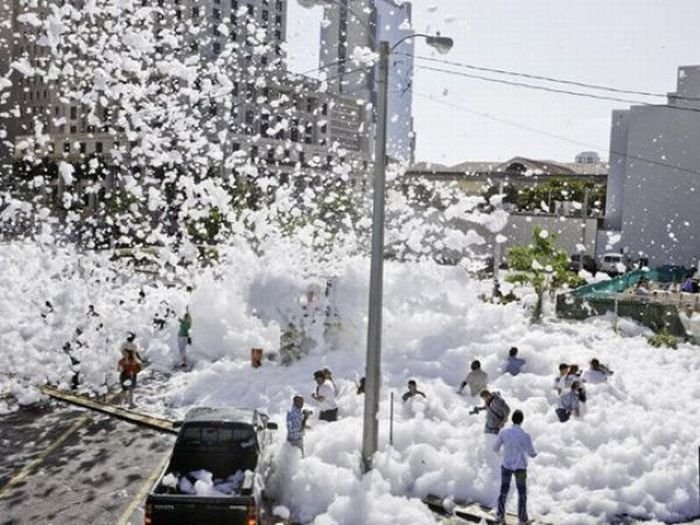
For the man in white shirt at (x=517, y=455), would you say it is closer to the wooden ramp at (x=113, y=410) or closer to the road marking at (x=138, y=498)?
the road marking at (x=138, y=498)

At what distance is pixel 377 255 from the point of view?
1170 centimetres

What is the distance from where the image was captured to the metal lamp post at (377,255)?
11.4 meters

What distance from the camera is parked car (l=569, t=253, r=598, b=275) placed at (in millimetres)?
50375

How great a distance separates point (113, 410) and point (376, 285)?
8.00 m

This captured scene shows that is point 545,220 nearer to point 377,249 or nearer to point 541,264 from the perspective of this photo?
point 541,264

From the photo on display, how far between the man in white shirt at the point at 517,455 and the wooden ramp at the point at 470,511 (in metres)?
0.31

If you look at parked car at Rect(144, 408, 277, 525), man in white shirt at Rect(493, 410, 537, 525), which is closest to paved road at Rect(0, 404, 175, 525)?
parked car at Rect(144, 408, 277, 525)

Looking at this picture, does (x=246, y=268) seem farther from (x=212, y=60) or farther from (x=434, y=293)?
(x=212, y=60)

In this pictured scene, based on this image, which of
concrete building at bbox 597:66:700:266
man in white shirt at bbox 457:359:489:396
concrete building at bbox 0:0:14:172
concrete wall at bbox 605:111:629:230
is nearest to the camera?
man in white shirt at bbox 457:359:489:396

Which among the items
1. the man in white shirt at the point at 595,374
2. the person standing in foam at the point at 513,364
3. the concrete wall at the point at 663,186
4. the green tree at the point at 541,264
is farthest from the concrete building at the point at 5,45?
the man in white shirt at the point at 595,374

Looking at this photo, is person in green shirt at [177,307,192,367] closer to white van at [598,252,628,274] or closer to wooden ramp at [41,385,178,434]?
wooden ramp at [41,385,178,434]

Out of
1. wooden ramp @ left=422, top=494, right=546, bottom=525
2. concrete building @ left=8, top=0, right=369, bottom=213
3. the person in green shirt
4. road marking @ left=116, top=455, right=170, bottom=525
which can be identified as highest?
concrete building @ left=8, top=0, right=369, bottom=213

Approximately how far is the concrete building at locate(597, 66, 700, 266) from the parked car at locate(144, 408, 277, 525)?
1895 inches

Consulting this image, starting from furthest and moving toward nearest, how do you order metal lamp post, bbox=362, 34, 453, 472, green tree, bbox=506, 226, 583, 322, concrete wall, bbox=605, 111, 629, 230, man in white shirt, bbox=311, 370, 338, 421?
concrete wall, bbox=605, 111, 629, 230
green tree, bbox=506, 226, 583, 322
man in white shirt, bbox=311, 370, 338, 421
metal lamp post, bbox=362, 34, 453, 472
